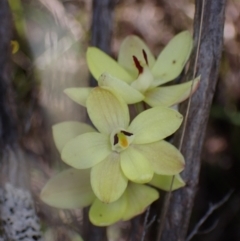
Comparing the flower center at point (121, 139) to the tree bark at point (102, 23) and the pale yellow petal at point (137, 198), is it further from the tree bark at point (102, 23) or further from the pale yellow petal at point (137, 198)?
the tree bark at point (102, 23)

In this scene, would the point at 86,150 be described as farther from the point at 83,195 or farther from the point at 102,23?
the point at 102,23

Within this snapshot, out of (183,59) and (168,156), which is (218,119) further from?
(168,156)

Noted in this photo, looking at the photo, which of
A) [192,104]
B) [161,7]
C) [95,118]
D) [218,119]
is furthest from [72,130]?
[161,7]

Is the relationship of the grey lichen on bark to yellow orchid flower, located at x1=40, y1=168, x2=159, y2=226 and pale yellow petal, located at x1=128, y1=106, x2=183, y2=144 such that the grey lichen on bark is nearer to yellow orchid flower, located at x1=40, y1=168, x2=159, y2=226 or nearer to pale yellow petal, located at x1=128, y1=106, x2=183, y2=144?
yellow orchid flower, located at x1=40, y1=168, x2=159, y2=226

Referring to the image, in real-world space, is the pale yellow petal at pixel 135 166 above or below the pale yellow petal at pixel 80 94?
below

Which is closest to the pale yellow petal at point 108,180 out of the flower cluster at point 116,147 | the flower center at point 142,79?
the flower cluster at point 116,147

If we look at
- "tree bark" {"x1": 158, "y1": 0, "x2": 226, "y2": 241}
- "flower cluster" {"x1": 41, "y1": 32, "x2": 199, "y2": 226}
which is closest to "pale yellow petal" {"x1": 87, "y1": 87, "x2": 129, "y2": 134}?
"flower cluster" {"x1": 41, "y1": 32, "x2": 199, "y2": 226}
